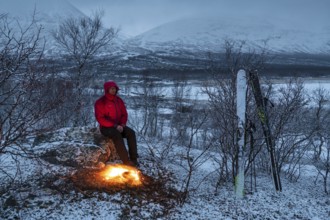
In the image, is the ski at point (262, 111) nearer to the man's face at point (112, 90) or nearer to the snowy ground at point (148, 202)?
the snowy ground at point (148, 202)

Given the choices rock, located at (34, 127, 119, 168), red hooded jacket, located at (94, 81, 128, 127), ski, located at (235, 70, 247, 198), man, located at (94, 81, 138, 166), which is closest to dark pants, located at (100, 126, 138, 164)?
man, located at (94, 81, 138, 166)

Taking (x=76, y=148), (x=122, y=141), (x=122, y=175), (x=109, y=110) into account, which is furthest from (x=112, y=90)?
(x=122, y=175)

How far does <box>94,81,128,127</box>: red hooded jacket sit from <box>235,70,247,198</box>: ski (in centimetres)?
210

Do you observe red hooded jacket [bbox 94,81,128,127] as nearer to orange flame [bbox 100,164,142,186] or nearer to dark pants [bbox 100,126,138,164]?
dark pants [bbox 100,126,138,164]

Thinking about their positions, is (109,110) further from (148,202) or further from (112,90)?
(148,202)

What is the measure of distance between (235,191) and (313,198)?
5.10 ft

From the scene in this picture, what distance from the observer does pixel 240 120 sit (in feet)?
14.4

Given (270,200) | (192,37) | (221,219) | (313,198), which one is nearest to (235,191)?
(270,200)

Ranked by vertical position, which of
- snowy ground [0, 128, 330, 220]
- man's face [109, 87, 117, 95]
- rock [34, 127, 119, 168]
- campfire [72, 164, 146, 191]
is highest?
man's face [109, 87, 117, 95]

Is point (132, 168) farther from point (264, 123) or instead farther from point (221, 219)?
point (264, 123)

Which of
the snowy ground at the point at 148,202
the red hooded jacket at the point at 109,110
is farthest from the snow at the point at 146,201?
the red hooded jacket at the point at 109,110

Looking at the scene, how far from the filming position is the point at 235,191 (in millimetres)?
4750

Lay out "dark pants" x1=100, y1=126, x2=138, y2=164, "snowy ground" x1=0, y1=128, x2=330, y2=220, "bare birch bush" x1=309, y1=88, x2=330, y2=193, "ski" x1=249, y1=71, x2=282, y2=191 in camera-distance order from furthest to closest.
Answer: "bare birch bush" x1=309, y1=88, x2=330, y2=193 → "dark pants" x1=100, y1=126, x2=138, y2=164 → "ski" x1=249, y1=71, x2=282, y2=191 → "snowy ground" x1=0, y1=128, x2=330, y2=220

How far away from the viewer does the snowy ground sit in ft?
12.3
